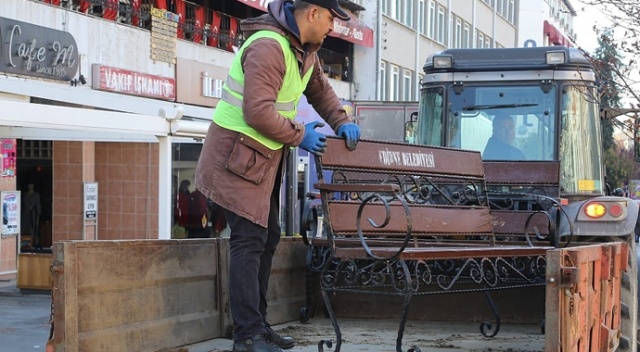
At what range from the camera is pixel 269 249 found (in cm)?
529

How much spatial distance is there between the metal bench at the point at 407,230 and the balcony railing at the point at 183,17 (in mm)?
14308

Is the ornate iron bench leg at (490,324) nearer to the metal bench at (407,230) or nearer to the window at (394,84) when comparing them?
the metal bench at (407,230)

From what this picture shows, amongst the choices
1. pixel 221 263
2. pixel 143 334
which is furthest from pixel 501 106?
pixel 143 334

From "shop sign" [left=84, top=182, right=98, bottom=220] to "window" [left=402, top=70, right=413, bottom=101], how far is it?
23.3 m

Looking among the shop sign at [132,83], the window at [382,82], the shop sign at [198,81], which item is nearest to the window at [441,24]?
the window at [382,82]

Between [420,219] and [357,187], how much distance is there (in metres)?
1.01

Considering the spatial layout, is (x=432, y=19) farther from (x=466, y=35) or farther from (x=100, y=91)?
(x=100, y=91)

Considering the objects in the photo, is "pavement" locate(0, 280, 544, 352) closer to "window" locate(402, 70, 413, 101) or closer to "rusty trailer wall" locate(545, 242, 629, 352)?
"rusty trailer wall" locate(545, 242, 629, 352)

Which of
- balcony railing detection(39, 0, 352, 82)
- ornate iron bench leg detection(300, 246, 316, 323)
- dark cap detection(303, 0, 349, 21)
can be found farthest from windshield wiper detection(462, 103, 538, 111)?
balcony railing detection(39, 0, 352, 82)

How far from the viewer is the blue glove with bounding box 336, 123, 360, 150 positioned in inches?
213

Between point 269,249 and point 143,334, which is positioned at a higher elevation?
point 269,249

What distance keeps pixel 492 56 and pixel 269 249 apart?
5.02m

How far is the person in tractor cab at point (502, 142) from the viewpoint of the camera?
949cm

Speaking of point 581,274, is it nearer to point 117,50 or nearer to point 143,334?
point 143,334
